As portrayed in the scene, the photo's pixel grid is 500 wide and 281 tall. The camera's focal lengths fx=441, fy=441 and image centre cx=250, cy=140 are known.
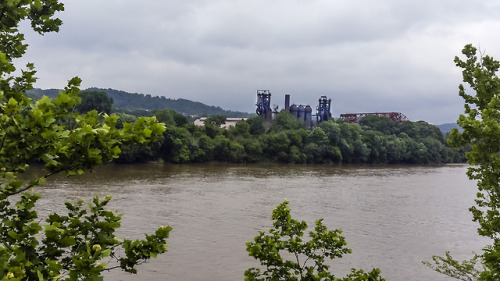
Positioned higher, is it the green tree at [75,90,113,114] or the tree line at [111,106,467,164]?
the green tree at [75,90,113,114]

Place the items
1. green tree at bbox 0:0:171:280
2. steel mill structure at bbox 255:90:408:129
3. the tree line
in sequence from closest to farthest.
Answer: green tree at bbox 0:0:171:280
the tree line
steel mill structure at bbox 255:90:408:129

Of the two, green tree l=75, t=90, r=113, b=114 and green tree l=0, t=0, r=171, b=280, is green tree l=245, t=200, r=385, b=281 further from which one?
green tree l=75, t=90, r=113, b=114

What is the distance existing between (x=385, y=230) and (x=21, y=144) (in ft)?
97.5

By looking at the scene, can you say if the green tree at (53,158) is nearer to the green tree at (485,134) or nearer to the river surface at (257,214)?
the green tree at (485,134)

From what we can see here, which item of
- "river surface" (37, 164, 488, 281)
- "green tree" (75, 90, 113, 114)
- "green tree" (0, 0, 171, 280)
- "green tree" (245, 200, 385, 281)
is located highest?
"green tree" (75, 90, 113, 114)

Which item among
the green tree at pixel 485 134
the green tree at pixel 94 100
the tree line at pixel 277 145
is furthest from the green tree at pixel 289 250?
the green tree at pixel 94 100

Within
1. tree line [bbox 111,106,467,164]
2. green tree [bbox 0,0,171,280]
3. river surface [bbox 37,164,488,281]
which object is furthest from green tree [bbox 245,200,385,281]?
tree line [bbox 111,106,467,164]

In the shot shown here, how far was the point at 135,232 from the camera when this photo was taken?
2614 centimetres

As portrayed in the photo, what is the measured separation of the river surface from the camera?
72.2 ft

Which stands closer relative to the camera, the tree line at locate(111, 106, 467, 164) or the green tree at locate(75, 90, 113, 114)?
the tree line at locate(111, 106, 467, 164)

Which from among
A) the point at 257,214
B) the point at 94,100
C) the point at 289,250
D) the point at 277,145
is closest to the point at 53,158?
the point at 289,250

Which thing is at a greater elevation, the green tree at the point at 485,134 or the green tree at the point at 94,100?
the green tree at the point at 94,100

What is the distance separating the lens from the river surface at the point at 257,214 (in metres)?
22.0

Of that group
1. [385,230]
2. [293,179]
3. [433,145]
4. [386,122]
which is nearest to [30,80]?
[385,230]
